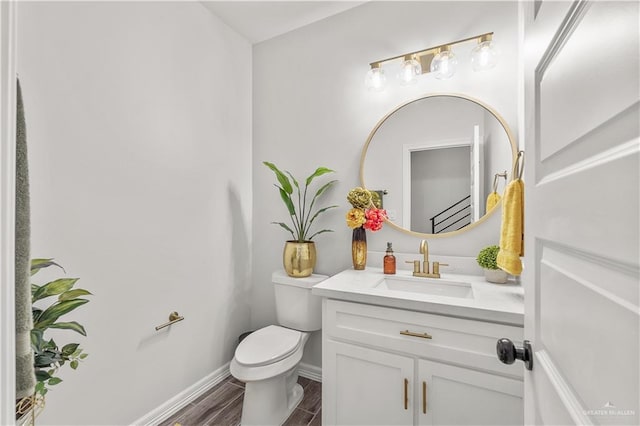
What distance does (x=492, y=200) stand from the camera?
154cm

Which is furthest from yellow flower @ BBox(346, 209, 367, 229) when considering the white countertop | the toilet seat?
the toilet seat

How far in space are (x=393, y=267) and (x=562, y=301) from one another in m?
1.19

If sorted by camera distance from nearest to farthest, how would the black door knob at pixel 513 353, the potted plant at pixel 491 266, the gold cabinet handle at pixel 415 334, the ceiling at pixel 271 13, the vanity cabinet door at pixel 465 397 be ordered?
the black door knob at pixel 513 353, the vanity cabinet door at pixel 465 397, the gold cabinet handle at pixel 415 334, the potted plant at pixel 491 266, the ceiling at pixel 271 13

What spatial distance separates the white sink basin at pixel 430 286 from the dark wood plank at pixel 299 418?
86 centimetres

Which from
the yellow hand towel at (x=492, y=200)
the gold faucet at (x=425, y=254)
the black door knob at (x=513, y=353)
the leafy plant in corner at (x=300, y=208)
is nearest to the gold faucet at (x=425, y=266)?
the gold faucet at (x=425, y=254)

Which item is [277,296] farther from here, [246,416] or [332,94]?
[332,94]

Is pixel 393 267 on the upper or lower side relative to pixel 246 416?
upper

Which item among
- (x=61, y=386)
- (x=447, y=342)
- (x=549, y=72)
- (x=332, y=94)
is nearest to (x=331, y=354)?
(x=447, y=342)

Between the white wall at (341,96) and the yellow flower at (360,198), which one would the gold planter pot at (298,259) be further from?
the yellow flower at (360,198)

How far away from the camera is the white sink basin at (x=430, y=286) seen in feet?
4.74

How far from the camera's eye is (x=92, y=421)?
132 cm

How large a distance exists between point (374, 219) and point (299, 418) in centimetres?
121

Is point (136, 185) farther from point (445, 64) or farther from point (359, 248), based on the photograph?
point (445, 64)

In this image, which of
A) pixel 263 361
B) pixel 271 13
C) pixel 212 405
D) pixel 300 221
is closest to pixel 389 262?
pixel 300 221
